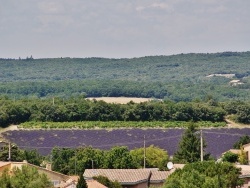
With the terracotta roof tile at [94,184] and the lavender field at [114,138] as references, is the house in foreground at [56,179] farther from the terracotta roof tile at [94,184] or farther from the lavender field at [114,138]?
the lavender field at [114,138]

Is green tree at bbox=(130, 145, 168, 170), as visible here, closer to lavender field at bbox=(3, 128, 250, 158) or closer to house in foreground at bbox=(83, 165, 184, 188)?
lavender field at bbox=(3, 128, 250, 158)

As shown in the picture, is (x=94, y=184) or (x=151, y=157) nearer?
(x=94, y=184)

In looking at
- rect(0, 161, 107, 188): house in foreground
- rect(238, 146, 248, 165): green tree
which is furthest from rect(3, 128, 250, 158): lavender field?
rect(0, 161, 107, 188): house in foreground

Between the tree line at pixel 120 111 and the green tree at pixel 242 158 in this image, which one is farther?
the tree line at pixel 120 111

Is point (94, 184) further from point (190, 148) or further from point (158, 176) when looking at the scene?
point (190, 148)

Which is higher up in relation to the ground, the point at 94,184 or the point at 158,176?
the point at 94,184

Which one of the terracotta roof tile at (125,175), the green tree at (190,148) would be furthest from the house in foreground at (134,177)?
the green tree at (190,148)

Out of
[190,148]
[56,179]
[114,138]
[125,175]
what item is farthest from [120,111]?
[125,175]
